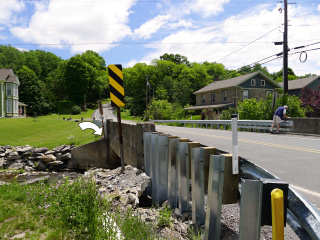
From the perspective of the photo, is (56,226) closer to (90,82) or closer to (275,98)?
(275,98)

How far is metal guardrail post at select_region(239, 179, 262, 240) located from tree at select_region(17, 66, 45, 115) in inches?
3092

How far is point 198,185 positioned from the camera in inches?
145

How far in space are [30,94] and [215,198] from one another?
260ft

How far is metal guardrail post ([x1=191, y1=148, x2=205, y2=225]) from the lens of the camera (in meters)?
3.61

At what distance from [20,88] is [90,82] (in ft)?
75.2

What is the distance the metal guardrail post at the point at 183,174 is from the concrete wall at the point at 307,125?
13.3 metres

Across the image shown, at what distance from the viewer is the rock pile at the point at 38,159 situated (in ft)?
49.3

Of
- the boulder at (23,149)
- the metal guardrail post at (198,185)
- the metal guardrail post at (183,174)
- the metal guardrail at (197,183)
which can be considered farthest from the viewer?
the boulder at (23,149)

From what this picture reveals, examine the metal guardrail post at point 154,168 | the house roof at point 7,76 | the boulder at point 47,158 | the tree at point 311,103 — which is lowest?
the boulder at point 47,158

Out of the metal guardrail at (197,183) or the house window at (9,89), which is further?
the house window at (9,89)

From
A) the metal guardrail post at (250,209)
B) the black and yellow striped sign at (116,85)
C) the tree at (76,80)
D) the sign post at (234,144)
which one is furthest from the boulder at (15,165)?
the tree at (76,80)

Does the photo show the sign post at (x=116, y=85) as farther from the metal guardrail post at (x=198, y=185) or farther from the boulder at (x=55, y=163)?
the boulder at (x=55, y=163)

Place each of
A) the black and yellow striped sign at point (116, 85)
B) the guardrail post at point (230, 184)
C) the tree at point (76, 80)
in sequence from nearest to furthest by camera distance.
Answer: the guardrail post at point (230, 184), the black and yellow striped sign at point (116, 85), the tree at point (76, 80)

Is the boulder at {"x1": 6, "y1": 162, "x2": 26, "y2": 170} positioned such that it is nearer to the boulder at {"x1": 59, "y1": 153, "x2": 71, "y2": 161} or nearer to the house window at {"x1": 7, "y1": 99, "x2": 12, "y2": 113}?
the boulder at {"x1": 59, "y1": 153, "x2": 71, "y2": 161}
